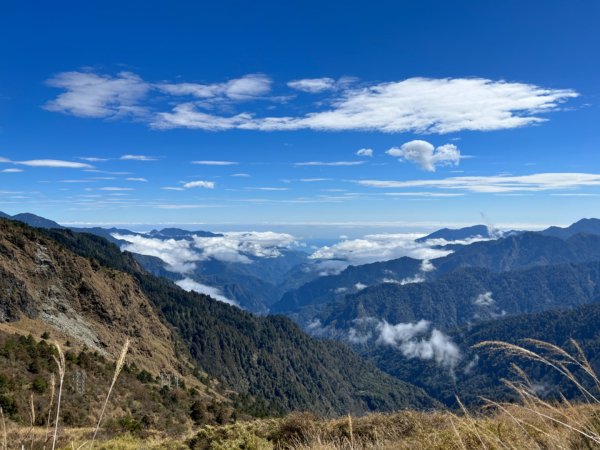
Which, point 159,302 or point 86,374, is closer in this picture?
point 86,374

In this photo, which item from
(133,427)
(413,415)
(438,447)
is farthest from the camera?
(133,427)

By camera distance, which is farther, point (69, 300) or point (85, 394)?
point (69, 300)

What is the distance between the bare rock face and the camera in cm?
7100

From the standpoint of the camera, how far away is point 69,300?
281ft

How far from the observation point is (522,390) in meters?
4.58

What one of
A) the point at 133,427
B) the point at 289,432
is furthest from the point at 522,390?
the point at 133,427

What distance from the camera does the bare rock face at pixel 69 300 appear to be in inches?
2795

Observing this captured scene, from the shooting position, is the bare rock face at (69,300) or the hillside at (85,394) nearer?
the hillside at (85,394)

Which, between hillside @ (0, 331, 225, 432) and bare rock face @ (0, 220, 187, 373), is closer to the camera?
hillside @ (0, 331, 225, 432)

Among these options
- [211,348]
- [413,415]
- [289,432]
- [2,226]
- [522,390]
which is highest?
[2,226]

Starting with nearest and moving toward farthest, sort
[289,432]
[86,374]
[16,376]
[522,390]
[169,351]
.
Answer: [522,390]
[289,432]
[16,376]
[86,374]
[169,351]

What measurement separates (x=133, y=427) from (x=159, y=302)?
17338 centimetres

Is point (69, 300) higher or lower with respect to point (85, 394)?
higher

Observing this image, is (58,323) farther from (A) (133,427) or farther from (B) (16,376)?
(A) (133,427)
